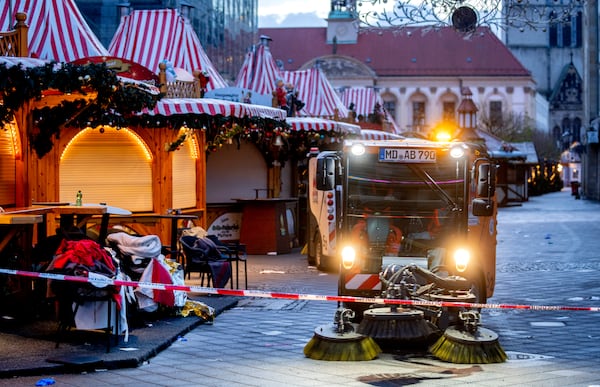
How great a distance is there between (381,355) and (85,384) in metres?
3.13

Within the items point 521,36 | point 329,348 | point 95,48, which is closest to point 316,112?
point 95,48

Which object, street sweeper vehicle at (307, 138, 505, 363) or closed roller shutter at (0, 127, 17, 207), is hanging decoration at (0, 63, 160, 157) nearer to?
closed roller shutter at (0, 127, 17, 207)

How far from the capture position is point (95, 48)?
22188 mm

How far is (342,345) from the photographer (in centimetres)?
1060

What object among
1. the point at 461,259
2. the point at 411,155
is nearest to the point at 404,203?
the point at 411,155

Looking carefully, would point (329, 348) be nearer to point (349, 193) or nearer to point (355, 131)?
point (349, 193)

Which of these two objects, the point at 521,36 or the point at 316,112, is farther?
the point at 521,36

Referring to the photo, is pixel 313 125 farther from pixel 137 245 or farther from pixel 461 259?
pixel 461 259

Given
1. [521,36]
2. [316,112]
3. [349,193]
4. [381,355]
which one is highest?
[521,36]

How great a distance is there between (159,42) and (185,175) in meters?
8.04

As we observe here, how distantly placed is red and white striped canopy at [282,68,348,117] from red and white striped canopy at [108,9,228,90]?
504 inches

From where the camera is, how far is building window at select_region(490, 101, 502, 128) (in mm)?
106438

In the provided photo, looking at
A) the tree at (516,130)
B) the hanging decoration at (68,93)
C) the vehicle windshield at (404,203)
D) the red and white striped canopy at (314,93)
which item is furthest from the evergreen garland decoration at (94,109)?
the tree at (516,130)

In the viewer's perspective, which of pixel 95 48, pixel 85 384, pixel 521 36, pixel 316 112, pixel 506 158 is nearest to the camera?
pixel 85 384
